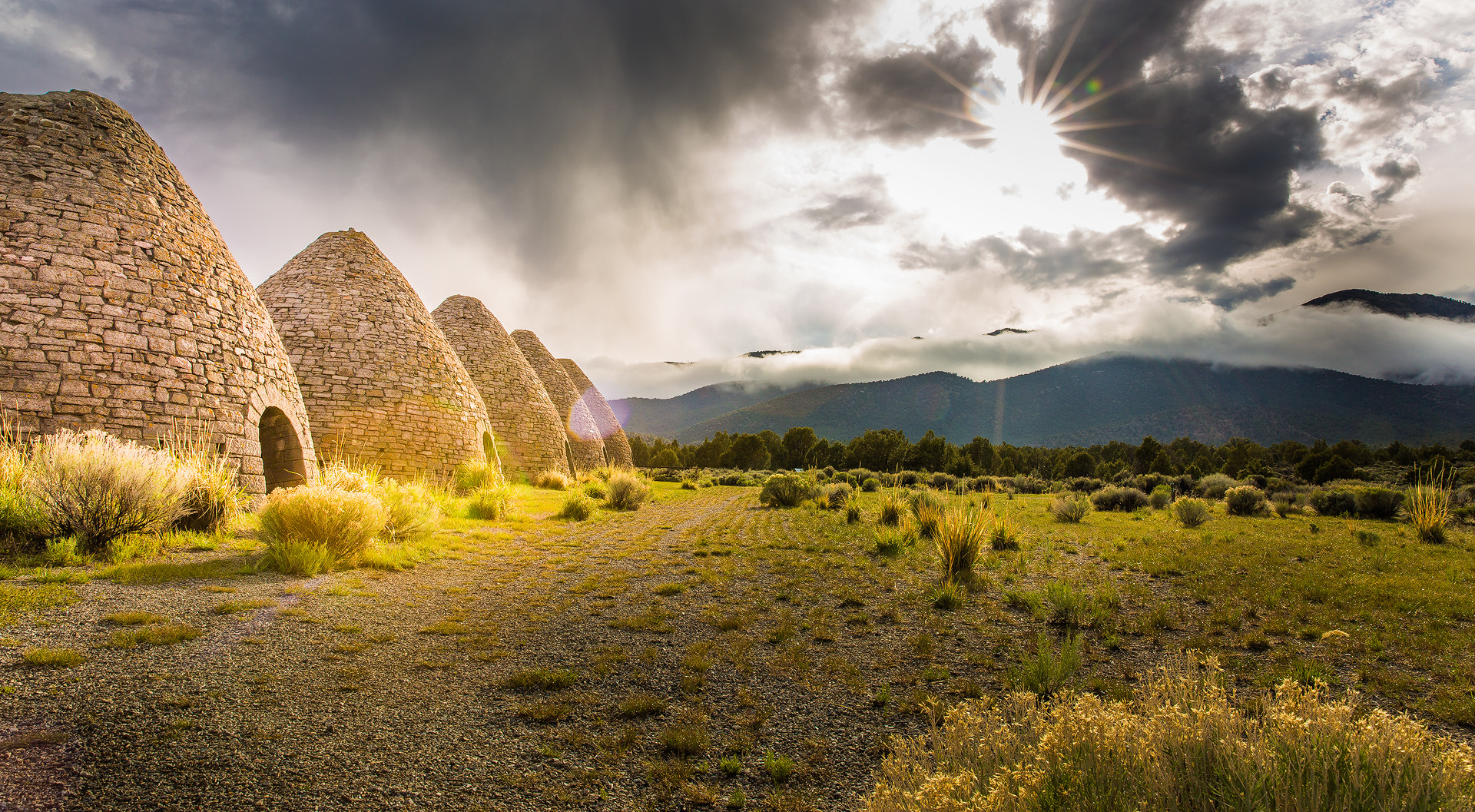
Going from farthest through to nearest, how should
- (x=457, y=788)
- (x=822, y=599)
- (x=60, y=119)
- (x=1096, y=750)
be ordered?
1. (x=60, y=119)
2. (x=822, y=599)
3. (x=457, y=788)
4. (x=1096, y=750)

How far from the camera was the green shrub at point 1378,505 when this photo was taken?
16.5m

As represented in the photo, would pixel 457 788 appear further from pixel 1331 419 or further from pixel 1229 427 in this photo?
pixel 1331 419

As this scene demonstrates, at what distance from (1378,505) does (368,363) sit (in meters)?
29.9

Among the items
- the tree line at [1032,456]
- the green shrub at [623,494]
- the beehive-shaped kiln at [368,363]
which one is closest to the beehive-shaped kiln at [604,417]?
the tree line at [1032,456]

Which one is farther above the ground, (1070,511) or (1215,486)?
(1215,486)

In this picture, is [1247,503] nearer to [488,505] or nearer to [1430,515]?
[1430,515]

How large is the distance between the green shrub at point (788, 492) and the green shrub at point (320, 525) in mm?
14569

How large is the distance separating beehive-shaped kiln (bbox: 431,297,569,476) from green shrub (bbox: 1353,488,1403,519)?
95.4ft

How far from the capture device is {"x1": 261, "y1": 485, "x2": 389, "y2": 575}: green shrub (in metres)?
7.39

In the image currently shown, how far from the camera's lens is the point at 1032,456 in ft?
249

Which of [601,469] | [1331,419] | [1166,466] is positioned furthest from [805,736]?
[1331,419]

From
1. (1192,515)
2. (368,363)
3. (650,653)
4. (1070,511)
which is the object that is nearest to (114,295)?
(368,363)

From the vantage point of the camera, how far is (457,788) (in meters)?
3.00

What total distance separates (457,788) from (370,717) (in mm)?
1120
